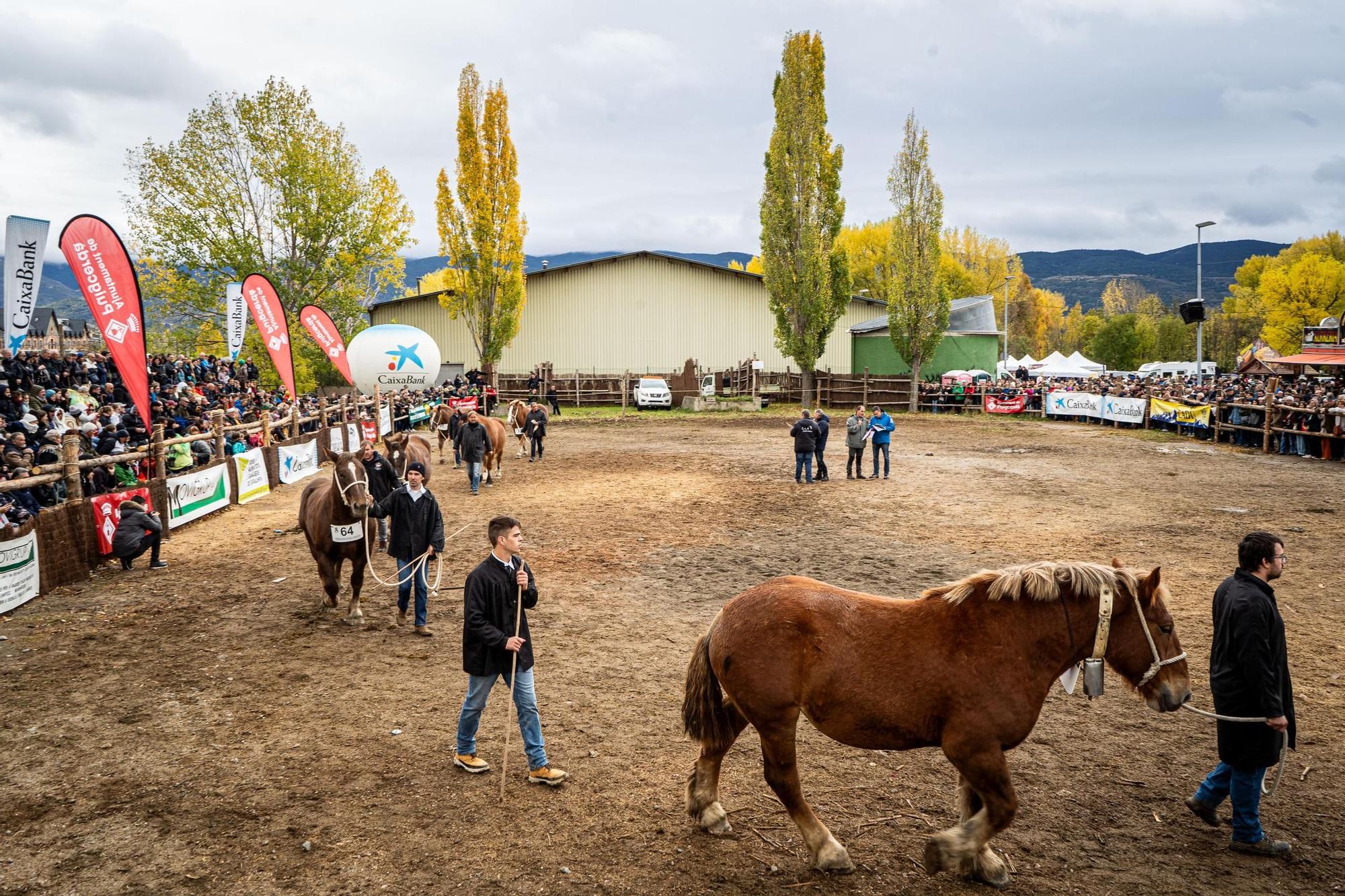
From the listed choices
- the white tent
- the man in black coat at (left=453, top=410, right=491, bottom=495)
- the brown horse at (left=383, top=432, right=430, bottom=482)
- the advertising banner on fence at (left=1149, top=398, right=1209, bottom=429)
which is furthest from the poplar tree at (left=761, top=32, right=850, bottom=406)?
the white tent

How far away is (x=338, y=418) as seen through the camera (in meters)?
23.4

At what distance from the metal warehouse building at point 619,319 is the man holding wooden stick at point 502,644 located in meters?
36.8

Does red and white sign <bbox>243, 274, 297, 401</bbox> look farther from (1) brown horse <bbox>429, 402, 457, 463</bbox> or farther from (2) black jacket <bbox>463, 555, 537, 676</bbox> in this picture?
(2) black jacket <bbox>463, 555, 537, 676</bbox>

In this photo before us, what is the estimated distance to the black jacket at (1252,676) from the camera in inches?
173

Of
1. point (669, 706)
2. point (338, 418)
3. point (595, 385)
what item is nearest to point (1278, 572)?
point (669, 706)

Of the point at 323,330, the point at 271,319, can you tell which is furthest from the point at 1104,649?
the point at 323,330

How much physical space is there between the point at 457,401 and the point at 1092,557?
2251 centimetres

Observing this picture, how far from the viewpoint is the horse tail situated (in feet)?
14.9

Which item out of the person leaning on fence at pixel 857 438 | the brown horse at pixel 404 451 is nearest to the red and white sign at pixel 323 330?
the brown horse at pixel 404 451

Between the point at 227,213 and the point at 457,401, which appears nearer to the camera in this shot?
the point at 457,401

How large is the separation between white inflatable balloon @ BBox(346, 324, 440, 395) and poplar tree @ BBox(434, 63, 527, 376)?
745 cm

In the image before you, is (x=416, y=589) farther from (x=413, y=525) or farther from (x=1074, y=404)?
(x=1074, y=404)

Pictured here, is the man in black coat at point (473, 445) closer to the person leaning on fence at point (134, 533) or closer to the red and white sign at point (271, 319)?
the red and white sign at point (271, 319)

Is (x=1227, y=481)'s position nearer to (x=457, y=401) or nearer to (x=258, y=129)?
(x=457, y=401)
